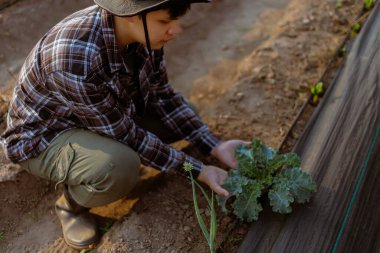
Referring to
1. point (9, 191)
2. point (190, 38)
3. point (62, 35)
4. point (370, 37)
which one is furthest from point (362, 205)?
point (190, 38)

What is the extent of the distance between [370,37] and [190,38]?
4.97 feet

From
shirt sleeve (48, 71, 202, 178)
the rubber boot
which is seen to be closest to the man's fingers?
shirt sleeve (48, 71, 202, 178)

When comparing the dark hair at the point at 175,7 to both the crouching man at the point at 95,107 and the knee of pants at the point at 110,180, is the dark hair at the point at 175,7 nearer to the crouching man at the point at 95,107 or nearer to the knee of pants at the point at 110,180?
the crouching man at the point at 95,107

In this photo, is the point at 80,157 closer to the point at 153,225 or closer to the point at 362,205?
the point at 153,225

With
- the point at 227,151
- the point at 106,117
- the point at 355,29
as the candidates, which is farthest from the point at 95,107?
the point at 355,29

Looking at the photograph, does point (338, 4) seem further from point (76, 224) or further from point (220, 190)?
point (76, 224)

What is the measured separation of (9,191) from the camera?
2609 millimetres

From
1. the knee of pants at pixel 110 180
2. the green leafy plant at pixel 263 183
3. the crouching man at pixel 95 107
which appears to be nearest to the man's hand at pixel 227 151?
the crouching man at pixel 95 107

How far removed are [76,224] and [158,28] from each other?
46.6 inches

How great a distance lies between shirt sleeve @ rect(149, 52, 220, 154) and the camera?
8.69 ft

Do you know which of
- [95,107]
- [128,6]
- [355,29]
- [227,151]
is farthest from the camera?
[355,29]

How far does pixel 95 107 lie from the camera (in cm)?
200

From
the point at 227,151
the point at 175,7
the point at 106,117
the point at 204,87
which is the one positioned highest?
the point at 175,7

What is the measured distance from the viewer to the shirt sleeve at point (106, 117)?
1928mm
